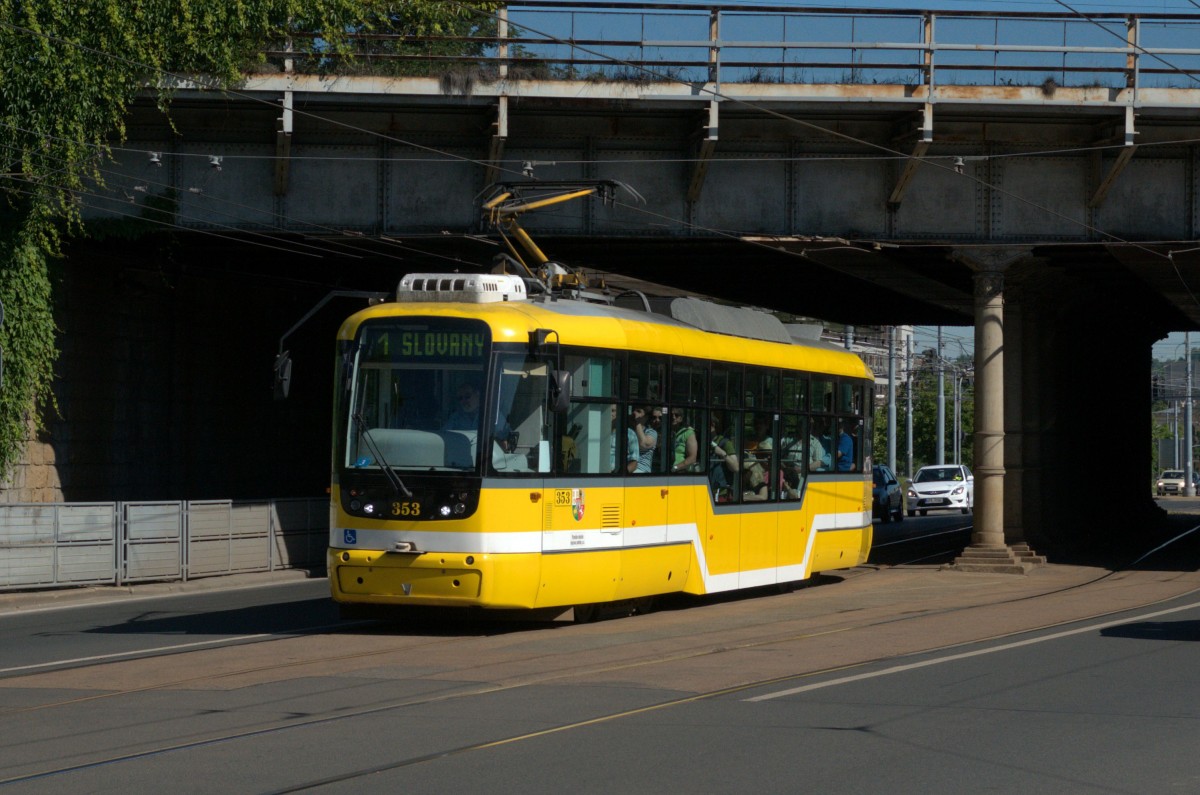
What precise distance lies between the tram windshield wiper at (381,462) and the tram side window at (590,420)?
149 cm

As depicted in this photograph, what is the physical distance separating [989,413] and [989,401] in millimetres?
198

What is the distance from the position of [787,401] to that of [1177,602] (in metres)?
5.39

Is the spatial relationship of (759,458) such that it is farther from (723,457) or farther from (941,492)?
(941,492)

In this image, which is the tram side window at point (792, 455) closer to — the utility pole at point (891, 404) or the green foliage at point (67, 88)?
the green foliage at point (67, 88)

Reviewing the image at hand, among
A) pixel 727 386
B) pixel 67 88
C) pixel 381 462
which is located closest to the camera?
pixel 381 462

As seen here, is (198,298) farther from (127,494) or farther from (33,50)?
(33,50)

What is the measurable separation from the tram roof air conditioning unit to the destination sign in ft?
2.13

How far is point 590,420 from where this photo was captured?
15.0 meters

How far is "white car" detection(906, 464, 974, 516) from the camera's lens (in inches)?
2100

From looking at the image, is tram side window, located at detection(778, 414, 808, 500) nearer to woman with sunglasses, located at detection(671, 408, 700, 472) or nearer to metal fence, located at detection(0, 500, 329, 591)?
woman with sunglasses, located at detection(671, 408, 700, 472)

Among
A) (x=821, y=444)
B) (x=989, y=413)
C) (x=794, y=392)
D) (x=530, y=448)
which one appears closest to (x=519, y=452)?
(x=530, y=448)

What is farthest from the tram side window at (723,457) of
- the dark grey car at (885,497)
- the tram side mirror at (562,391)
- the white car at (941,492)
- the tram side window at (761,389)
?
the white car at (941,492)

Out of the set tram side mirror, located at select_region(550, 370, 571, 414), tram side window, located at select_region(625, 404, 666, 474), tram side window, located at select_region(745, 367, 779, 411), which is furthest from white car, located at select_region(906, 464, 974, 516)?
tram side mirror, located at select_region(550, 370, 571, 414)

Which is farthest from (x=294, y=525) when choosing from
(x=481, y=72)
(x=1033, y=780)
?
(x=1033, y=780)
